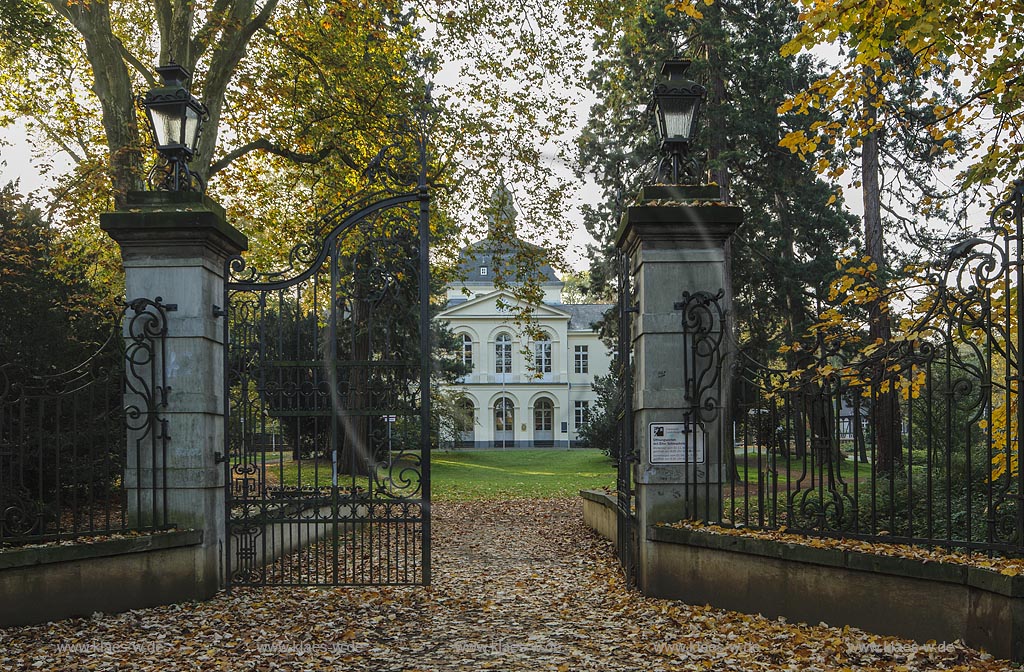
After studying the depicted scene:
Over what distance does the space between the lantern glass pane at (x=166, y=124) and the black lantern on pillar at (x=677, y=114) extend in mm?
3850

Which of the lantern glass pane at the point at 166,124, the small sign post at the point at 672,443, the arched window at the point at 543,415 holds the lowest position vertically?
the arched window at the point at 543,415

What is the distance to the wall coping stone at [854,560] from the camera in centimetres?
443

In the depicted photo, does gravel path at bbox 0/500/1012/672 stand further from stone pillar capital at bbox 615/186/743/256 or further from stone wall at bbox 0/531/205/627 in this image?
stone pillar capital at bbox 615/186/743/256

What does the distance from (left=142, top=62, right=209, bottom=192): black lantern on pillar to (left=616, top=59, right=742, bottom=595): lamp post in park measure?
11.9ft

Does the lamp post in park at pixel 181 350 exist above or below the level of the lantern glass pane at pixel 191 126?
below

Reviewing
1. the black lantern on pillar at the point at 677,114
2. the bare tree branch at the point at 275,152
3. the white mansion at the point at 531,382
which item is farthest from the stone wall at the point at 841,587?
the white mansion at the point at 531,382

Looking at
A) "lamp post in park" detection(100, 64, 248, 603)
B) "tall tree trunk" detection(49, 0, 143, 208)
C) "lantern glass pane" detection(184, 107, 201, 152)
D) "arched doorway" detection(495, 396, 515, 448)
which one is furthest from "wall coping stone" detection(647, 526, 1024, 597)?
"arched doorway" detection(495, 396, 515, 448)

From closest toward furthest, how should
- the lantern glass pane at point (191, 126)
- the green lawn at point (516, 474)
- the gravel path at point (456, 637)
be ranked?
the gravel path at point (456, 637)
the lantern glass pane at point (191, 126)
the green lawn at point (516, 474)

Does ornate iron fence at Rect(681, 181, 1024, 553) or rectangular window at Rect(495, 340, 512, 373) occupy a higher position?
rectangular window at Rect(495, 340, 512, 373)

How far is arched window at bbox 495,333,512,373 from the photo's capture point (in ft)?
161

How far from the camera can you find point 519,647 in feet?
17.5

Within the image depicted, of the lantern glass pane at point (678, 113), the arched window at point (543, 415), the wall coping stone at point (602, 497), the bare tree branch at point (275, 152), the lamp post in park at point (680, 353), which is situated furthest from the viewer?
the arched window at point (543, 415)

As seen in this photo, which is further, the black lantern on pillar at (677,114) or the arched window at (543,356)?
the arched window at (543,356)

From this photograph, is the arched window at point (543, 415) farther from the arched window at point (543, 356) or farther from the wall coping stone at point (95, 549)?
the wall coping stone at point (95, 549)
